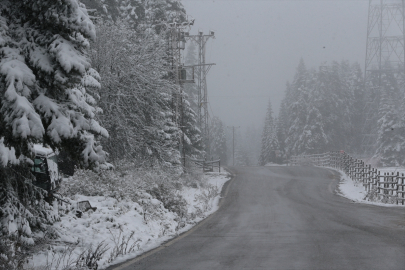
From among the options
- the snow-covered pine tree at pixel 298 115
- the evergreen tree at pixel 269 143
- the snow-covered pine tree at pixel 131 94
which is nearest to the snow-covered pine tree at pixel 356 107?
the snow-covered pine tree at pixel 298 115

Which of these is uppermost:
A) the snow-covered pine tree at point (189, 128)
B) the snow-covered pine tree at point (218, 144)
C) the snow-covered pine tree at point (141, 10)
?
the snow-covered pine tree at point (141, 10)

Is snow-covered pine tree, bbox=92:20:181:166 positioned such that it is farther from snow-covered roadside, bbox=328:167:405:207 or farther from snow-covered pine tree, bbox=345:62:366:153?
snow-covered pine tree, bbox=345:62:366:153

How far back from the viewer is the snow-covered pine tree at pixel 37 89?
6598 millimetres

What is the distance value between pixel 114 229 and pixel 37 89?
4276 mm

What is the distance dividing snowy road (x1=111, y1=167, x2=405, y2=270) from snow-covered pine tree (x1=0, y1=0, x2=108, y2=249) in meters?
2.10

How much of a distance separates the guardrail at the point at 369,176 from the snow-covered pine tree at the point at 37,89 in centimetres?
1494

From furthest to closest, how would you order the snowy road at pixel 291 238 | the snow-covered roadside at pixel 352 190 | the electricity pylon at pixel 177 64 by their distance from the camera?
1. the electricity pylon at pixel 177 64
2. the snow-covered roadside at pixel 352 190
3. the snowy road at pixel 291 238

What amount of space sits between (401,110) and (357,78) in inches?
816

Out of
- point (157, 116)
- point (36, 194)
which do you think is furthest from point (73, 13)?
point (157, 116)

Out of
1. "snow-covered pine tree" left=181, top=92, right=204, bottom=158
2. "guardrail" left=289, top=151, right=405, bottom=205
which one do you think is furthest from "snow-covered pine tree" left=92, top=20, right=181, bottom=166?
"guardrail" left=289, top=151, right=405, bottom=205

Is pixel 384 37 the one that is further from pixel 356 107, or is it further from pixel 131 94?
pixel 131 94

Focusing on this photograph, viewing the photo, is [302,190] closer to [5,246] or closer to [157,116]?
[157,116]

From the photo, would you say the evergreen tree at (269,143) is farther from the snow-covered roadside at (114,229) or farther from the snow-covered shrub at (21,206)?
the snow-covered shrub at (21,206)

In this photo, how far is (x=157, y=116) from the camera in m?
22.1
